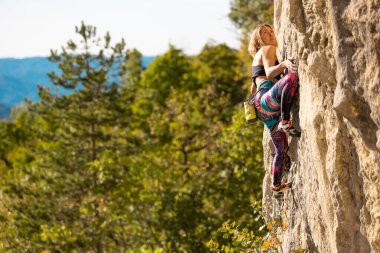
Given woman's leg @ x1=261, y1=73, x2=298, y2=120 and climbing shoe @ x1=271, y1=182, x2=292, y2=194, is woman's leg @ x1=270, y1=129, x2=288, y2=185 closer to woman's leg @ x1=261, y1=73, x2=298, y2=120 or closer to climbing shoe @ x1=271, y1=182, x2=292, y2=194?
climbing shoe @ x1=271, y1=182, x2=292, y2=194

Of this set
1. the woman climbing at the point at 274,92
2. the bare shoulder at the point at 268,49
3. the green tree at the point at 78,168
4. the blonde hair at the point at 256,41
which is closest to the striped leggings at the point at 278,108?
the woman climbing at the point at 274,92

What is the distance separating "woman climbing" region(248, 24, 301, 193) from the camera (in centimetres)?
550

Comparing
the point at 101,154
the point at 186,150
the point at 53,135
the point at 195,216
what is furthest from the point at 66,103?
the point at 195,216

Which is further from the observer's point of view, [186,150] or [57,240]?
[186,150]

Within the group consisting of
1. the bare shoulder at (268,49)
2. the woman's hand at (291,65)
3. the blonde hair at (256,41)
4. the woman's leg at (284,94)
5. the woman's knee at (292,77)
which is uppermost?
the blonde hair at (256,41)

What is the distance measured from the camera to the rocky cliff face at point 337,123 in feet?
12.4

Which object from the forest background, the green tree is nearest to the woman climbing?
the forest background

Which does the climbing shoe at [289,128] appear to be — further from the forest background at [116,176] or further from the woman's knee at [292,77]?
the forest background at [116,176]

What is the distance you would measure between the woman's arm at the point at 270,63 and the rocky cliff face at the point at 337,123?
0.78 feet

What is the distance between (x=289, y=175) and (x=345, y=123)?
81.7 inches

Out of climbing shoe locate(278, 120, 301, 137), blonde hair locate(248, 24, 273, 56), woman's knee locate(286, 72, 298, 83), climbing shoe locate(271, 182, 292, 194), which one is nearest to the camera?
woman's knee locate(286, 72, 298, 83)

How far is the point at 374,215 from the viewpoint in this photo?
4121 mm

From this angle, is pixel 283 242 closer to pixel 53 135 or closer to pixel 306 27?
pixel 306 27

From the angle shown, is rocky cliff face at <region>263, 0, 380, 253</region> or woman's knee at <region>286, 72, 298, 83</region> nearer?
rocky cliff face at <region>263, 0, 380, 253</region>
